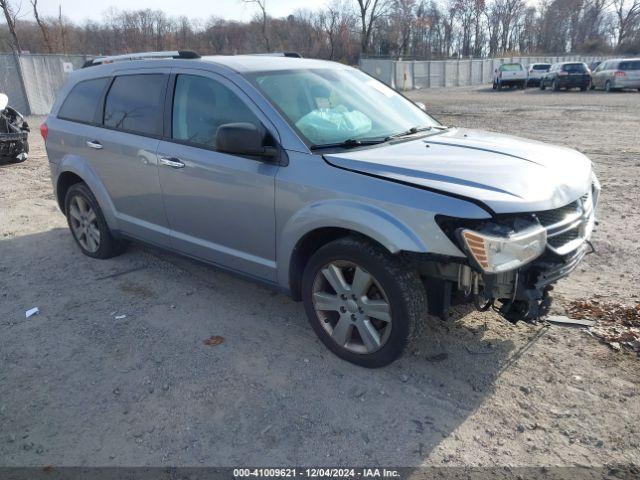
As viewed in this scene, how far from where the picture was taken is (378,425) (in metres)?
2.92

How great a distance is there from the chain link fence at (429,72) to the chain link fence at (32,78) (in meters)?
18.2

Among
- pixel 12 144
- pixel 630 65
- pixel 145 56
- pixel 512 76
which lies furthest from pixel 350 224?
pixel 512 76

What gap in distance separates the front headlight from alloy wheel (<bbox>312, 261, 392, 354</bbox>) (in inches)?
25.1

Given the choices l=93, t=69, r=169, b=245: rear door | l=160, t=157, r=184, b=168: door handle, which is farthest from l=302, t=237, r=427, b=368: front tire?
l=93, t=69, r=169, b=245: rear door

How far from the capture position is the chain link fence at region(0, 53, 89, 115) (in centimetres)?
1925

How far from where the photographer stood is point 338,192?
3197 millimetres

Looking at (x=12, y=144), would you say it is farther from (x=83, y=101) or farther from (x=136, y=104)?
(x=136, y=104)

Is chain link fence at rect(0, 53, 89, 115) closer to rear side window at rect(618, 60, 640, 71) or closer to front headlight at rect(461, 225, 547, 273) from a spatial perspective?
front headlight at rect(461, 225, 547, 273)

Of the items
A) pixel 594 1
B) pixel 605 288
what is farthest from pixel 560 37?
pixel 605 288

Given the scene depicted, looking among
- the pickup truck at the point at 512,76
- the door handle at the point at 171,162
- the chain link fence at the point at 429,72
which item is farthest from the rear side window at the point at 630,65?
A: the door handle at the point at 171,162

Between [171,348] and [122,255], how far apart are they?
2181mm

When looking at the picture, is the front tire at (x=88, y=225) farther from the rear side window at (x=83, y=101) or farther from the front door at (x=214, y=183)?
the front door at (x=214, y=183)

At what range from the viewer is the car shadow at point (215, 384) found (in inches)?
110

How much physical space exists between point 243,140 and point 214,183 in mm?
584
